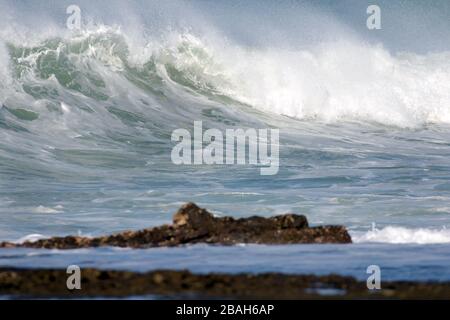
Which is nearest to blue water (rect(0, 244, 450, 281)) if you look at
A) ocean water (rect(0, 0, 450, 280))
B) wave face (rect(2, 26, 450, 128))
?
ocean water (rect(0, 0, 450, 280))

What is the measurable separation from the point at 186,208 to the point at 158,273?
7.26ft

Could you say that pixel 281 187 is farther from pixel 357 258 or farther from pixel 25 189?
pixel 357 258

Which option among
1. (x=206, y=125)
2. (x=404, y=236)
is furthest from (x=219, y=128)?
(x=404, y=236)

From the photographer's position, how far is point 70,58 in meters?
28.6

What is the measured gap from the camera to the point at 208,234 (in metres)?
10.2

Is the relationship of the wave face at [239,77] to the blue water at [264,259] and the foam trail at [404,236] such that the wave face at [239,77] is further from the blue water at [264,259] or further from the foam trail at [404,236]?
the blue water at [264,259]

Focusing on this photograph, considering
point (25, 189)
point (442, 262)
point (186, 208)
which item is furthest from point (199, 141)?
point (442, 262)

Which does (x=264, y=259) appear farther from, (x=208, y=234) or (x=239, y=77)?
(x=239, y=77)

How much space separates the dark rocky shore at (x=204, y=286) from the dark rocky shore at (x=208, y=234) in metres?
1.97

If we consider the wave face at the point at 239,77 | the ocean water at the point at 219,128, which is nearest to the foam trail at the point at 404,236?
the ocean water at the point at 219,128

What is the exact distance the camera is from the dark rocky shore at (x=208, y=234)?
10.1 meters

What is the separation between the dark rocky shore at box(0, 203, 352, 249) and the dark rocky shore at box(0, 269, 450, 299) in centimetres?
197

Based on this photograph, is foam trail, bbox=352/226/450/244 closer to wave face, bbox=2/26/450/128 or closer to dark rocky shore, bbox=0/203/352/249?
dark rocky shore, bbox=0/203/352/249

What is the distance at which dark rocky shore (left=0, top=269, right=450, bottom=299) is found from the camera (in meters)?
7.31
